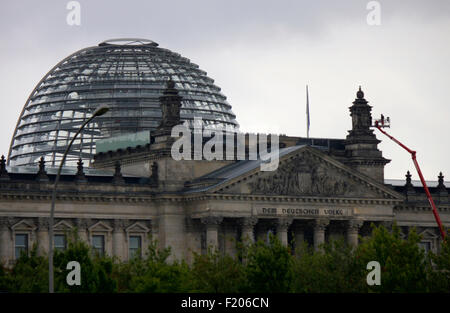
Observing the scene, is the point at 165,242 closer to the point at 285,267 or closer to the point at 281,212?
the point at 281,212

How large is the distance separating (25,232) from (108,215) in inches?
304

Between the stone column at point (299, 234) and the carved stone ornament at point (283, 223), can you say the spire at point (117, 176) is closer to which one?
the carved stone ornament at point (283, 223)

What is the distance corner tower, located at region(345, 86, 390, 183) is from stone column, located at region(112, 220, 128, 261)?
78.4ft

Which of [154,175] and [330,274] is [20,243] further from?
[330,274]

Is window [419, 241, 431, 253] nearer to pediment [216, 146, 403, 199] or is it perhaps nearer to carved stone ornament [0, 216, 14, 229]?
pediment [216, 146, 403, 199]

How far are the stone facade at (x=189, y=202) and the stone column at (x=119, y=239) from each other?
0.28 ft

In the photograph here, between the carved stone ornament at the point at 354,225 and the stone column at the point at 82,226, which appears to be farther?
the carved stone ornament at the point at 354,225

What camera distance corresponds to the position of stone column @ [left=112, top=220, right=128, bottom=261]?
117562 mm

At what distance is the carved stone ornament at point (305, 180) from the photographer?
119062 millimetres

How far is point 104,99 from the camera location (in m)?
148

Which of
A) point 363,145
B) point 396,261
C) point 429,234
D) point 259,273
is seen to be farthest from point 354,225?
point 259,273

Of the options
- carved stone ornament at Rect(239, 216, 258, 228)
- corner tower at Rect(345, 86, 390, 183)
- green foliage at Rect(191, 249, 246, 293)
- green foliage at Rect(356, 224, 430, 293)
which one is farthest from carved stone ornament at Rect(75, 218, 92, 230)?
green foliage at Rect(356, 224, 430, 293)

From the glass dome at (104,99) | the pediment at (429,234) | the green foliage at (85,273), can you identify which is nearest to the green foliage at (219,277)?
the green foliage at (85,273)

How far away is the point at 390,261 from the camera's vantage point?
87.9 m
